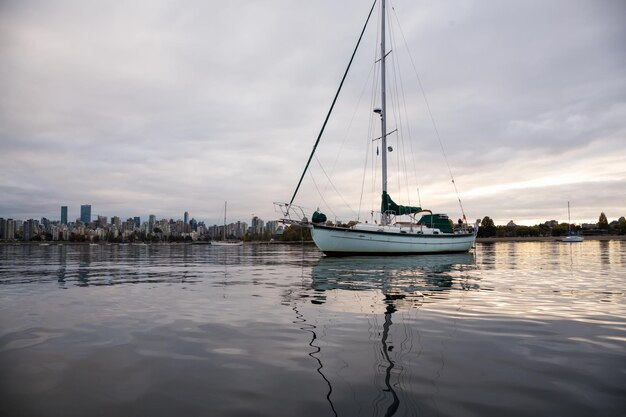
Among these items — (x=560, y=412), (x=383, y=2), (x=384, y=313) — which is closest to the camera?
(x=560, y=412)

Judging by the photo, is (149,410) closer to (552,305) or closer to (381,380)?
(381,380)

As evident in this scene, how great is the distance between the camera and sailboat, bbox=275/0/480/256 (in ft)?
109

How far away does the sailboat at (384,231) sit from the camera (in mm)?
33344

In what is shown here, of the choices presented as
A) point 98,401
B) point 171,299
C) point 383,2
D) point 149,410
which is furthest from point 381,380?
point 383,2

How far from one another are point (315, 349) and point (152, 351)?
2.52 m

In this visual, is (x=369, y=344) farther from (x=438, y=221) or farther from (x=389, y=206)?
(x=438, y=221)

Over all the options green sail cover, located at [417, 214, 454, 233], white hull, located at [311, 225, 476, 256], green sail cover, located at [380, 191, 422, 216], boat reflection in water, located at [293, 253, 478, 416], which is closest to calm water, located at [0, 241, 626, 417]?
boat reflection in water, located at [293, 253, 478, 416]

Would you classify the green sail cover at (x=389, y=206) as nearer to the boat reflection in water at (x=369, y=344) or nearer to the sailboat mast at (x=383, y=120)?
the sailboat mast at (x=383, y=120)

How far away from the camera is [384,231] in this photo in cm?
3428

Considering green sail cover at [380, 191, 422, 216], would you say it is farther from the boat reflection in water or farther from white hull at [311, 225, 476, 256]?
the boat reflection in water

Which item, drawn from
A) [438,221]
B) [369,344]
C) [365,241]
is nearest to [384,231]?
[365,241]

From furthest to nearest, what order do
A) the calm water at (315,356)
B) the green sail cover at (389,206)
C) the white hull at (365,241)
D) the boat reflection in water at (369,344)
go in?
the green sail cover at (389,206) < the white hull at (365,241) < the boat reflection in water at (369,344) < the calm water at (315,356)

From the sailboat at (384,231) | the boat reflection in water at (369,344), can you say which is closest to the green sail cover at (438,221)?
the sailboat at (384,231)

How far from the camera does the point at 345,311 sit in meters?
9.38
